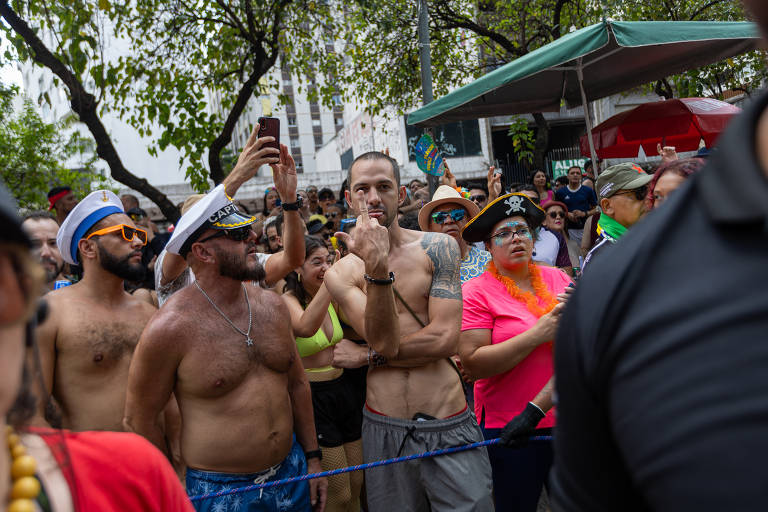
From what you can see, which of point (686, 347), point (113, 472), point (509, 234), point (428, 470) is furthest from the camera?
point (509, 234)

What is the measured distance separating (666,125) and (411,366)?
6949 millimetres

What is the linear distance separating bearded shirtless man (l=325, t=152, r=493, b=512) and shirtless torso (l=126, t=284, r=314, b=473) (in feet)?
1.87

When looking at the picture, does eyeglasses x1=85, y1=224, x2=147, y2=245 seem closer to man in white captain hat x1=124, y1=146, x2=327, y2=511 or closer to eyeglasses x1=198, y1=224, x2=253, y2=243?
man in white captain hat x1=124, y1=146, x2=327, y2=511

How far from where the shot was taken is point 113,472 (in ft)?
4.37

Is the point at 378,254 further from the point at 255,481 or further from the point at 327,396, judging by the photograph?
the point at 327,396

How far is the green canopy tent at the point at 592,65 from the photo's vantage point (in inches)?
250

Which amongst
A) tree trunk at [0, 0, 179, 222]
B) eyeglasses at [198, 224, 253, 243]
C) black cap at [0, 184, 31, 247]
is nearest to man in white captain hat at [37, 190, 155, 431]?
eyeglasses at [198, 224, 253, 243]

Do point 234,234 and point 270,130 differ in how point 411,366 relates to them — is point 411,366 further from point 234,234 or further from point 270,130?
point 270,130

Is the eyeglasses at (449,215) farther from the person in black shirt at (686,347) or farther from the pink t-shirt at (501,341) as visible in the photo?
the person in black shirt at (686,347)

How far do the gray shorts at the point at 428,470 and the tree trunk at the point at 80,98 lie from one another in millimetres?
7120

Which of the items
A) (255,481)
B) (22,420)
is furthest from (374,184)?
(22,420)

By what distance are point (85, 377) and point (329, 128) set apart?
7715 centimetres

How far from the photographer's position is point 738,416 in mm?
684

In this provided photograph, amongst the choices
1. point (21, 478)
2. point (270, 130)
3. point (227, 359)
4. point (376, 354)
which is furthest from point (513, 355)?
point (21, 478)
